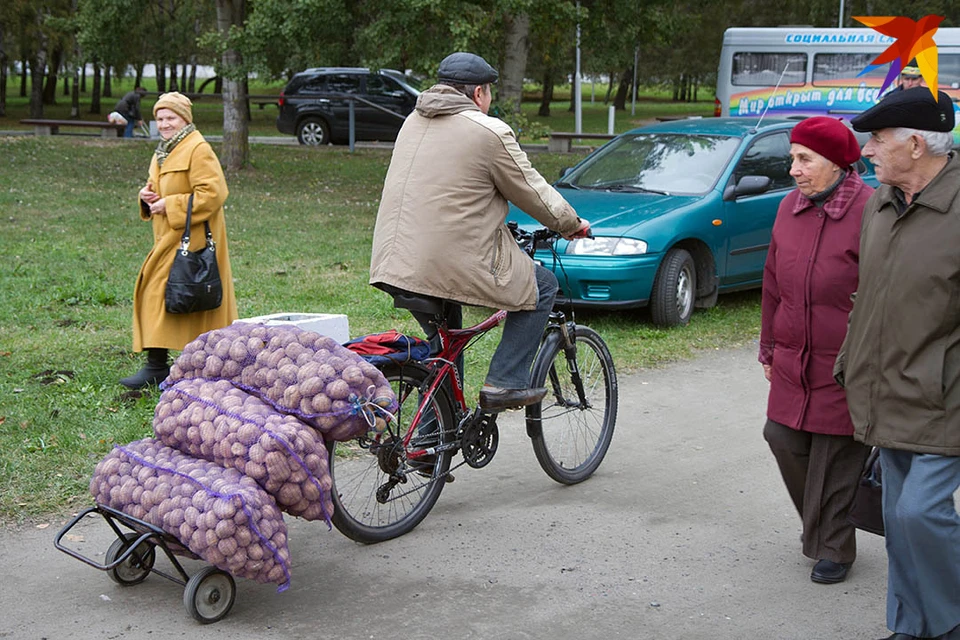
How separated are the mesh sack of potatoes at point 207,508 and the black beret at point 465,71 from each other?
73.1 inches

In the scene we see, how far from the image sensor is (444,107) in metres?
4.68

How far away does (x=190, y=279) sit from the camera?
639cm

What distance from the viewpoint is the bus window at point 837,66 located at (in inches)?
1025

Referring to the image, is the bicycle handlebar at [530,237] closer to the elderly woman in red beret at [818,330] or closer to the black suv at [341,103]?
the elderly woman in red beret at [818,330]

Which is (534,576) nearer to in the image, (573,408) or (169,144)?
(573,408)

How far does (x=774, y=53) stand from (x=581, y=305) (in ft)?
65.5

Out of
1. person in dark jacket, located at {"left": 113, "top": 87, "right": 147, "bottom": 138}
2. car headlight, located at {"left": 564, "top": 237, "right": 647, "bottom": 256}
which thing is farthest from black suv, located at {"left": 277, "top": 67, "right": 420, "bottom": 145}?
car headlight, located at {"left": 564, "top": 237, "right": 647, "bottom": 256}

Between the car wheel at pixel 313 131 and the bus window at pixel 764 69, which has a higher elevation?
the bus window at pixel 764 69

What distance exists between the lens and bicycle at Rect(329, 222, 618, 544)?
4.74 meters

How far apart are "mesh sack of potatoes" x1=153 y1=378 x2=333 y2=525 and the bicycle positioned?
1.16ft

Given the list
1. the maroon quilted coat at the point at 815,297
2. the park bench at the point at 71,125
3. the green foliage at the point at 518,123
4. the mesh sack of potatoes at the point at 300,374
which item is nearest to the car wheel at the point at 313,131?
the park bench at the point at 71,125

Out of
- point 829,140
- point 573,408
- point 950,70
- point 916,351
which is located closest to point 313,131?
point 950,70

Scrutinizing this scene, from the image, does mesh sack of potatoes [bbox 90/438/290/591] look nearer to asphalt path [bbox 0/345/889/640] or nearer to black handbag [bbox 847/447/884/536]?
asphalt path [bbox 0/345/889/640]

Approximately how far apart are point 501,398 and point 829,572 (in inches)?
60.2
